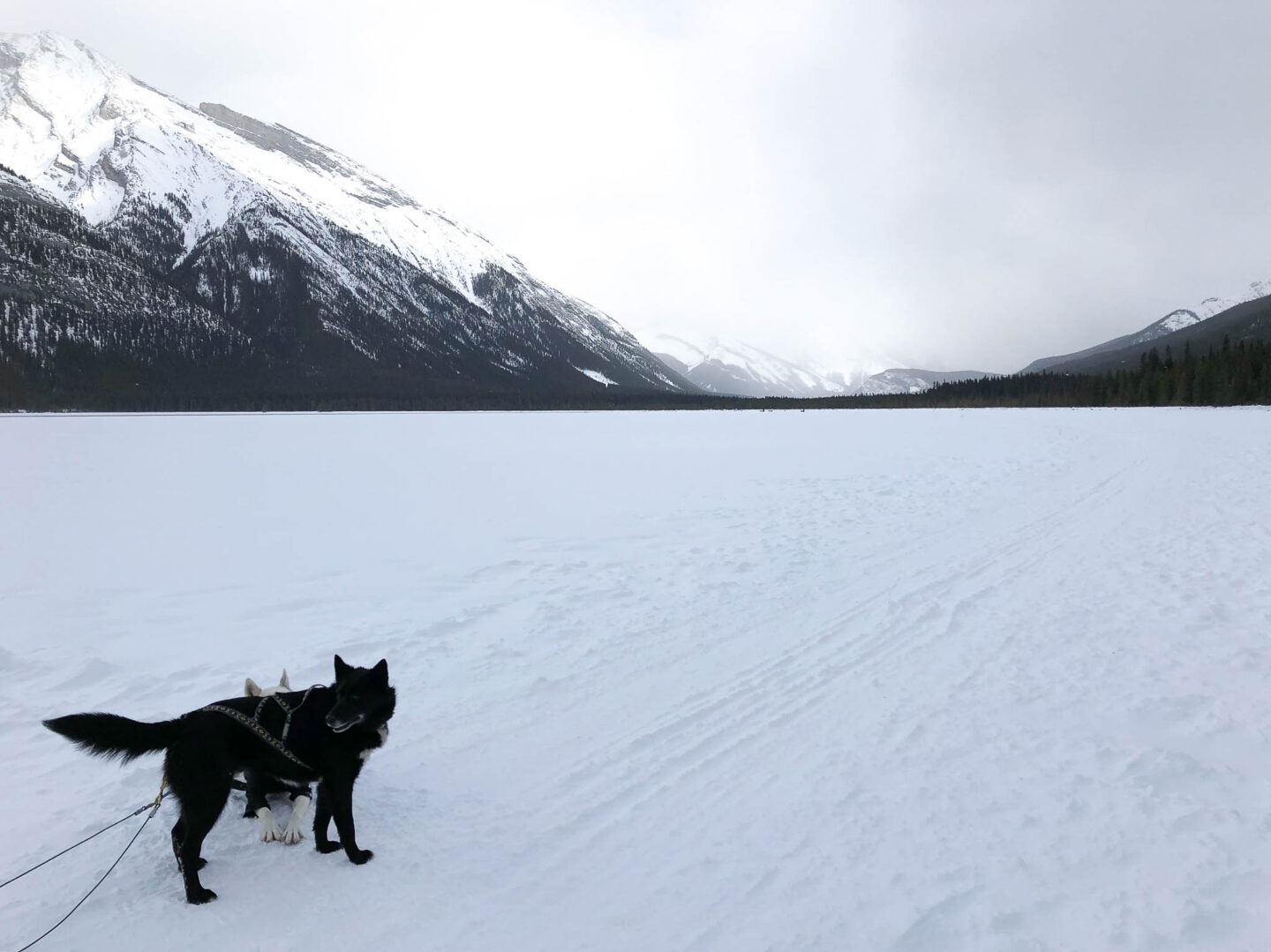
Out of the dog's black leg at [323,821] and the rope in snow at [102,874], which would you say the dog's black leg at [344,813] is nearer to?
the dog's black leg at [323,821]

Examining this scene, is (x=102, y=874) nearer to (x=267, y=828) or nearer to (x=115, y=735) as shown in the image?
(x=267, y=828)

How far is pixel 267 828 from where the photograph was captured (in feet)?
13.3

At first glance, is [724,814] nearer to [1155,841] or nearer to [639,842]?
[639,842]

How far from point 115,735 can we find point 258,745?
0.69 m

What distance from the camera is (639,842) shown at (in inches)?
156

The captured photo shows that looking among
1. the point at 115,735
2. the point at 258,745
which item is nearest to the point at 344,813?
the point at 258,745

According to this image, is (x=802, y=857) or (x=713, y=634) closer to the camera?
(x=802, y=857)

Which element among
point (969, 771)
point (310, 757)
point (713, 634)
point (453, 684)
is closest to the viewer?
point (310, 757)

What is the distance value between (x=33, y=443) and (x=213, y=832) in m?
45.9

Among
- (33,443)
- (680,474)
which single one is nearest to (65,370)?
(33,443)

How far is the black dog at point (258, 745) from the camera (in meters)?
3.45

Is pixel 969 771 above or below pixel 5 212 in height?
below

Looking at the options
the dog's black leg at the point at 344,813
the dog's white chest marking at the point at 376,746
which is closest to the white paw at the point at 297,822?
the dog's black leg at the point at 344,813

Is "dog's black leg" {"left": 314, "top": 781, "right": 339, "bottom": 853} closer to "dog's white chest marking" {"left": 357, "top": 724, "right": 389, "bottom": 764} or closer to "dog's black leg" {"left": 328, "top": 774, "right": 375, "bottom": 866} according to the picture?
"dog's black leg" {"left": 328, "top": 774, "right": 375, "bottom": 866}
